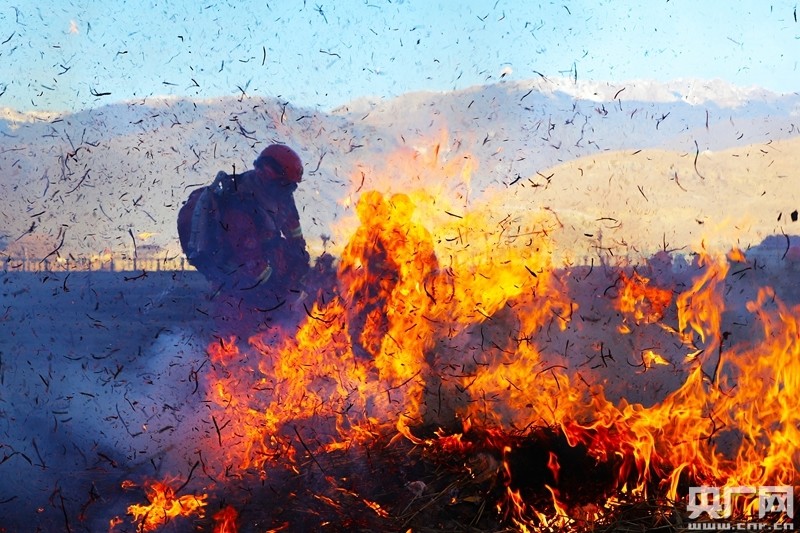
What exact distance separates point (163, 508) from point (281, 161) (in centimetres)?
393

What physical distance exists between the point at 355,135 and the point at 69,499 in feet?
17.5

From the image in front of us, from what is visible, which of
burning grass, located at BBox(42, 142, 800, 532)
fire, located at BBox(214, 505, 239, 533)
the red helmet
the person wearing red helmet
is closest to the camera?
fire, located at BBox(214, 505, 239, 533)

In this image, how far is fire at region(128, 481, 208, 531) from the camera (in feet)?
14.2

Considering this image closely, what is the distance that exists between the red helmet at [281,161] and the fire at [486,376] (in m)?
0.88

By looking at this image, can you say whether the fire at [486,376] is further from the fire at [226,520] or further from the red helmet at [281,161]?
the red helmet at [281,161]

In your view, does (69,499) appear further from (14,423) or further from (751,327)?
(751,327)

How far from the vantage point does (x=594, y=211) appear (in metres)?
13.6

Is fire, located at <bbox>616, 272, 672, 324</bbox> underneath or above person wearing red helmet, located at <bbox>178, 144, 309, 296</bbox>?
underneath

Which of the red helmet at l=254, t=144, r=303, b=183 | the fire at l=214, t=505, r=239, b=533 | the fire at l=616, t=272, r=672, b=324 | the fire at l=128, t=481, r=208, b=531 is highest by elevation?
the red helmet at l=254, t=144, r=303, b=183

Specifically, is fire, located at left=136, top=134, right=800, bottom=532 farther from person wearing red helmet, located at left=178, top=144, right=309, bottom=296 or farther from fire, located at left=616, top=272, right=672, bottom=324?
person wearing red helmet, located at left=178, top=144, right=309, bottom=296

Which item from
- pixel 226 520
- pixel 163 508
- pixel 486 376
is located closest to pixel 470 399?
pixel 486 376

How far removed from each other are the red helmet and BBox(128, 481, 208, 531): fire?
3.65m

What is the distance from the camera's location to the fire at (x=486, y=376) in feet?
14.7

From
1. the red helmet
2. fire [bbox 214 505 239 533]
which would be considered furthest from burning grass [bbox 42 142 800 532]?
the red helmet
